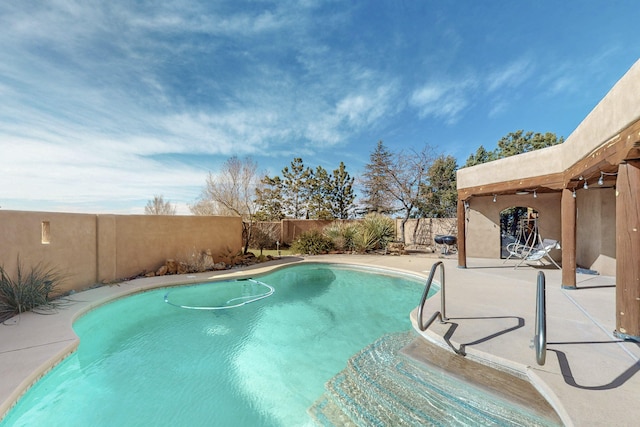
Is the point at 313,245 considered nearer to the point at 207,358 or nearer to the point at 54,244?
the point at 207,358

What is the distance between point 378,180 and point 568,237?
16324 millimetres

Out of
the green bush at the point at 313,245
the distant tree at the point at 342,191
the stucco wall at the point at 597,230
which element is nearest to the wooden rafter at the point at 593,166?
the stucco wall at the point at 597,230

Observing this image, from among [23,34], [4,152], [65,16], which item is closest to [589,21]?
[65,16]

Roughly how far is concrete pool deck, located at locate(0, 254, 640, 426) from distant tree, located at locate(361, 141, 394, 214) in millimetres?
15118

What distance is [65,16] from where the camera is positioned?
559 centimetres

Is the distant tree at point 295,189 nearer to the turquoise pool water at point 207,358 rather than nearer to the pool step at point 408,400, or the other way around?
the turquoise pool water at point 207,358

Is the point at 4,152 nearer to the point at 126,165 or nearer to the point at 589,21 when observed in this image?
the point at 126,165

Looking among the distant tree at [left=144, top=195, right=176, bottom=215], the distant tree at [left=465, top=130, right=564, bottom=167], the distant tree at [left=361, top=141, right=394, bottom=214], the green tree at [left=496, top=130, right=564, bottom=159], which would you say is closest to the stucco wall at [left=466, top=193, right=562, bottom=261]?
the distant tree at [left=361, top=141, right=394, bottom=214]

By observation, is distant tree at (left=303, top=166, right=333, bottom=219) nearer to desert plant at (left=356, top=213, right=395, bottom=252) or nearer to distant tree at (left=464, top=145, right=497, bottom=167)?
desert plant at (left=356, top=213, right=395, bottom=252)

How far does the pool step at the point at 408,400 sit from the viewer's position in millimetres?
2501

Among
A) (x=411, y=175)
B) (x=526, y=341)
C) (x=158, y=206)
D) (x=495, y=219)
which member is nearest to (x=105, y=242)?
(x=526, y=341)

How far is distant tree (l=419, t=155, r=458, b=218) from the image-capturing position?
19.8 m

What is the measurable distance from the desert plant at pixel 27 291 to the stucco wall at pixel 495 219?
1311 cm

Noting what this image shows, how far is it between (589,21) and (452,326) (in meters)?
10.4
